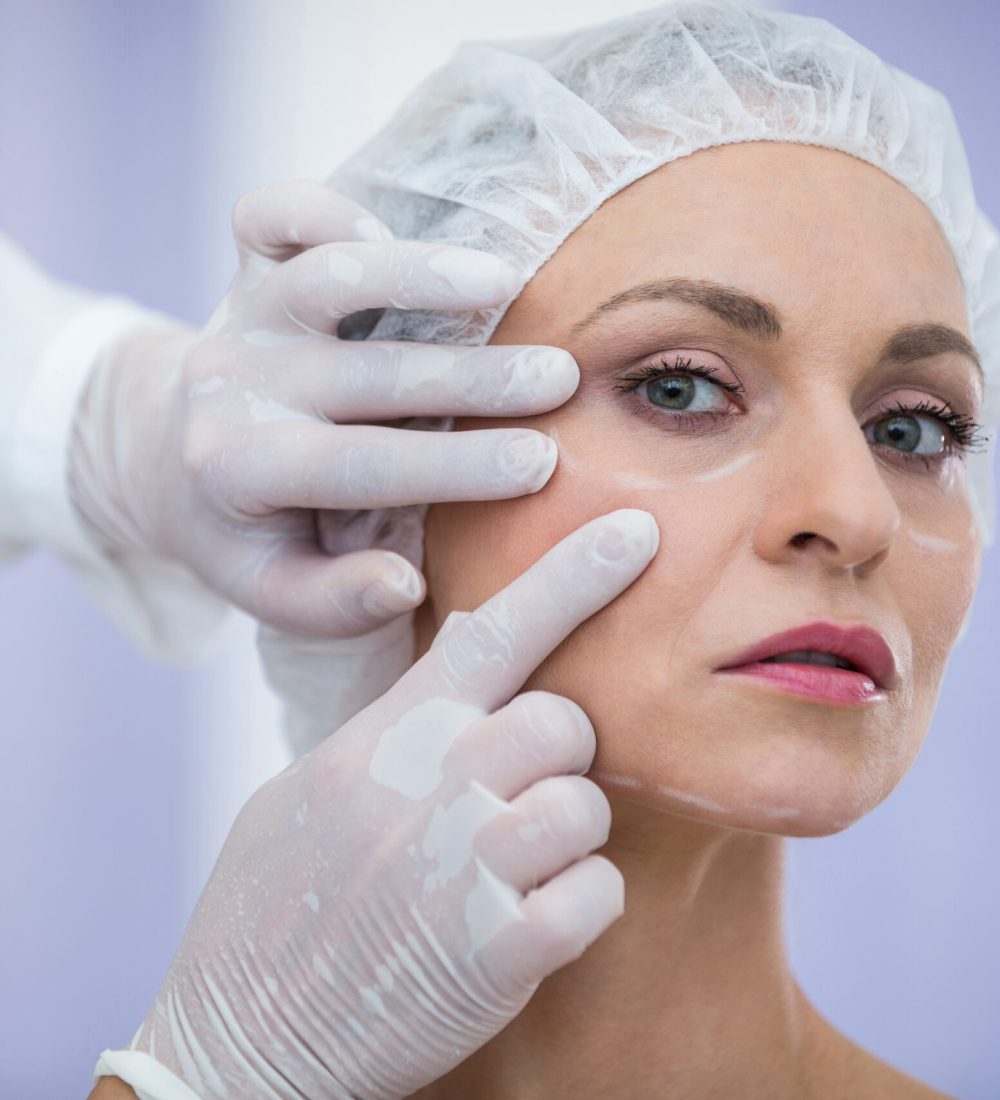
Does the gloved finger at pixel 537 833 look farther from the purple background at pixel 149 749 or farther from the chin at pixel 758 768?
the purple background at pixel 149 749

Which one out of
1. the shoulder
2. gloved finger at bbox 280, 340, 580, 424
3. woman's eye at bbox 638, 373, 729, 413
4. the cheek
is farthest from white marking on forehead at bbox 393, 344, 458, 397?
the shoulder

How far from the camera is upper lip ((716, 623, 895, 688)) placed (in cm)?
125

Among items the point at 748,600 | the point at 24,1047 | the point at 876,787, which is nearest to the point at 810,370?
the point at 748,600

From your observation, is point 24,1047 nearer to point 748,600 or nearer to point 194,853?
point 194,853

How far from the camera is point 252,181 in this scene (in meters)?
2.75

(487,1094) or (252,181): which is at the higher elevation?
(252,181)

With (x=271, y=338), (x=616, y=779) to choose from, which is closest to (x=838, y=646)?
(x=616, y=779)

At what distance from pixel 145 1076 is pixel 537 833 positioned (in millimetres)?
484

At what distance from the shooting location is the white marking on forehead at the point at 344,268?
144cm

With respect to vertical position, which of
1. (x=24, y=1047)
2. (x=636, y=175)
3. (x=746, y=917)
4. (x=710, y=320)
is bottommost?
(x=24, y=1047)

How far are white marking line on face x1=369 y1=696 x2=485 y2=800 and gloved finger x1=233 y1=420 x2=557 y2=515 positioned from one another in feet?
0.75

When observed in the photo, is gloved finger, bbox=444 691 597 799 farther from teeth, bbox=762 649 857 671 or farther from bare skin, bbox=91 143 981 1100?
teeth, bbox=762 649 857 671

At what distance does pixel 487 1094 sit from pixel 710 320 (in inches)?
36.8

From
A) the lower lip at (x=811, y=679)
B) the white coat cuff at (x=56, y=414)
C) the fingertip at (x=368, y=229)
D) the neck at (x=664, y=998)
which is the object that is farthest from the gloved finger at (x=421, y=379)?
the white coat cuff at (x=56, y=414)
